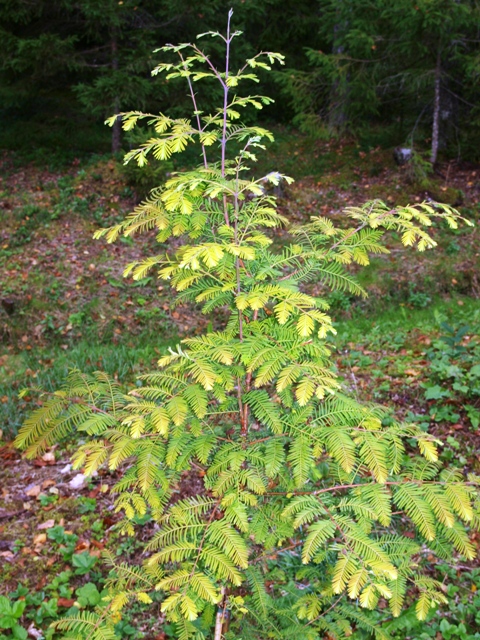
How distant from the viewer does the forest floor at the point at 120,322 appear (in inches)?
148

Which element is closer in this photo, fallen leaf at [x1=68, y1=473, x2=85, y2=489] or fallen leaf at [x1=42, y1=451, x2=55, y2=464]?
fallen leaf at [x1=68, y1=473, x2=85, y2=489]

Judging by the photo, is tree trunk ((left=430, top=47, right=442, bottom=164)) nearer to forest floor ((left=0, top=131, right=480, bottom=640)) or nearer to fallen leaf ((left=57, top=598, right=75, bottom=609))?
forest floor ((left=0, top=131, right=480, bottom=640))

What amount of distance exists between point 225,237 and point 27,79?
9.94 m

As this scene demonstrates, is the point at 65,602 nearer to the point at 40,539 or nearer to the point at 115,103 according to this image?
the point at 40,539

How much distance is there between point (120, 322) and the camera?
7.13 meters

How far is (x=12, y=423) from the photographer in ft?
16.0

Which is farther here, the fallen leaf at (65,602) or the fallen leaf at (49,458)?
the fallen leaf at (49,458)

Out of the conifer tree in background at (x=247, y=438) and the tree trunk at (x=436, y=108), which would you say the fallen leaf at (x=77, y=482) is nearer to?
the conifer tree in background at (x=247, y=438)

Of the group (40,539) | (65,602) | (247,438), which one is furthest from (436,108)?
(65,602)

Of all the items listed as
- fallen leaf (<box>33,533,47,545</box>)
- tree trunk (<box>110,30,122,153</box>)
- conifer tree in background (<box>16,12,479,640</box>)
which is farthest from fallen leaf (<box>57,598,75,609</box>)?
tree trunk (<box>110,30,122,153</box>)

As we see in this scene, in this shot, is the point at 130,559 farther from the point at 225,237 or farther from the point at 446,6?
the point at 446,6

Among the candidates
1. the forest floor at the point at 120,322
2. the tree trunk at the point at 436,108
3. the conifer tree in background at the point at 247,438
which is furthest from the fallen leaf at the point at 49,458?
the tree trunk at the point at 436,108

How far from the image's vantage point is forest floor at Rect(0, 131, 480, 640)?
376cm

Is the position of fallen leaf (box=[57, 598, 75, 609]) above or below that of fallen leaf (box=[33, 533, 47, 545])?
Result: above
